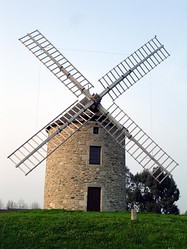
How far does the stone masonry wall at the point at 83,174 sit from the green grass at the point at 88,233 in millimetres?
4422

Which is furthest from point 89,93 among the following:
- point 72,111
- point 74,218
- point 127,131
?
point 74,218

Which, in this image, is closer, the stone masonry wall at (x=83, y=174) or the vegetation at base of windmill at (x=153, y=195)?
the stone masonry wall at (x=83, y=174)

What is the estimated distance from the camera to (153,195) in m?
38.8

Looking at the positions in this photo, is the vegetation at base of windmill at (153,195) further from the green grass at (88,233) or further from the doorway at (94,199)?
the green grass at (88,233)

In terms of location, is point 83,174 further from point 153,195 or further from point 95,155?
point 153,195

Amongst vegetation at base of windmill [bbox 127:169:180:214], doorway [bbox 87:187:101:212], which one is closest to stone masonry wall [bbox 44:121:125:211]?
doorway [bbox 87:187:101:212]

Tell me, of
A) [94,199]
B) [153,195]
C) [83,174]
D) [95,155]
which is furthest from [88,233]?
→ [153,195]

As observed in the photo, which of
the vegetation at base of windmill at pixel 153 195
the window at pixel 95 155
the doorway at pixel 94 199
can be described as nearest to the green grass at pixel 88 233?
the doorway at pixel 94 199

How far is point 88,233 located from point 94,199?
6.65 metres

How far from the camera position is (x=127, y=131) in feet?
60.8

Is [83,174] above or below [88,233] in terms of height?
above

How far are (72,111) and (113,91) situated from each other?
2.53 m

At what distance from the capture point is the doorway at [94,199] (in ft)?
61.2

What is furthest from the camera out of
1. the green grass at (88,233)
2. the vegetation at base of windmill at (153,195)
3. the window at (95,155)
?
the vegetation at base of windmill at (153,195)
